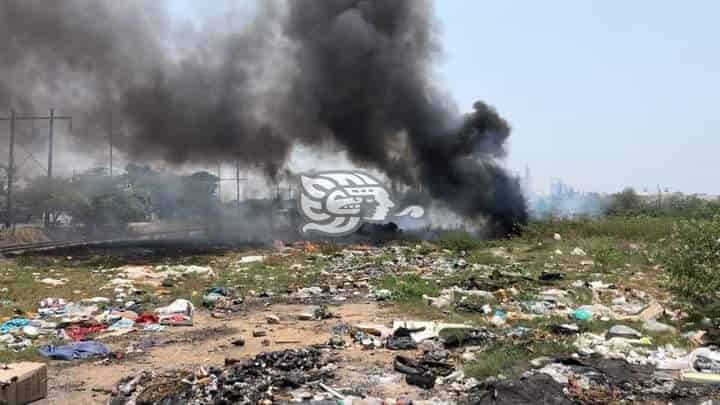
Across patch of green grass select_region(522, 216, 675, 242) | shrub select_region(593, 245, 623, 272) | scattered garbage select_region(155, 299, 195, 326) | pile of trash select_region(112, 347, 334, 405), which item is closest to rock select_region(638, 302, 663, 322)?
shrub select_region(593, 245, 623, 272)

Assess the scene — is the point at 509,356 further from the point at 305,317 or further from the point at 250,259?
the point at 250,259

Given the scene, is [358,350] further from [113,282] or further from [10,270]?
[10,270]

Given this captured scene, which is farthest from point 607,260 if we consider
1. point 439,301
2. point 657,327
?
point 657,327

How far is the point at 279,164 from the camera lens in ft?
80.8

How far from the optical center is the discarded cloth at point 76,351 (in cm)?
627

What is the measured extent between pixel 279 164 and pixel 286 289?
1446 cm

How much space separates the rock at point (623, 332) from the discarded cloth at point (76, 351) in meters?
5.75

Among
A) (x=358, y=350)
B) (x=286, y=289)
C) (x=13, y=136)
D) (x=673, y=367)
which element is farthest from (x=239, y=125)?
(x=673, y=367)

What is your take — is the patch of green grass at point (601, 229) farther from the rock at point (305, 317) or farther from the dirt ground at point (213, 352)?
the rock at point (305, 317)

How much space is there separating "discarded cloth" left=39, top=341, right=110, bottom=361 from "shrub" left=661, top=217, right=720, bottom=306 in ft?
22.8

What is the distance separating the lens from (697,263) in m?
6.85

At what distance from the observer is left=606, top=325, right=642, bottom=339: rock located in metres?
6.26

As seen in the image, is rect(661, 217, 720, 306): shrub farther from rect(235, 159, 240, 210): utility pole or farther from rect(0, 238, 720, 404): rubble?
rect(235, 159, 240, 210): utility pole

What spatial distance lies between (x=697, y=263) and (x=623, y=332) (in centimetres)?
147
